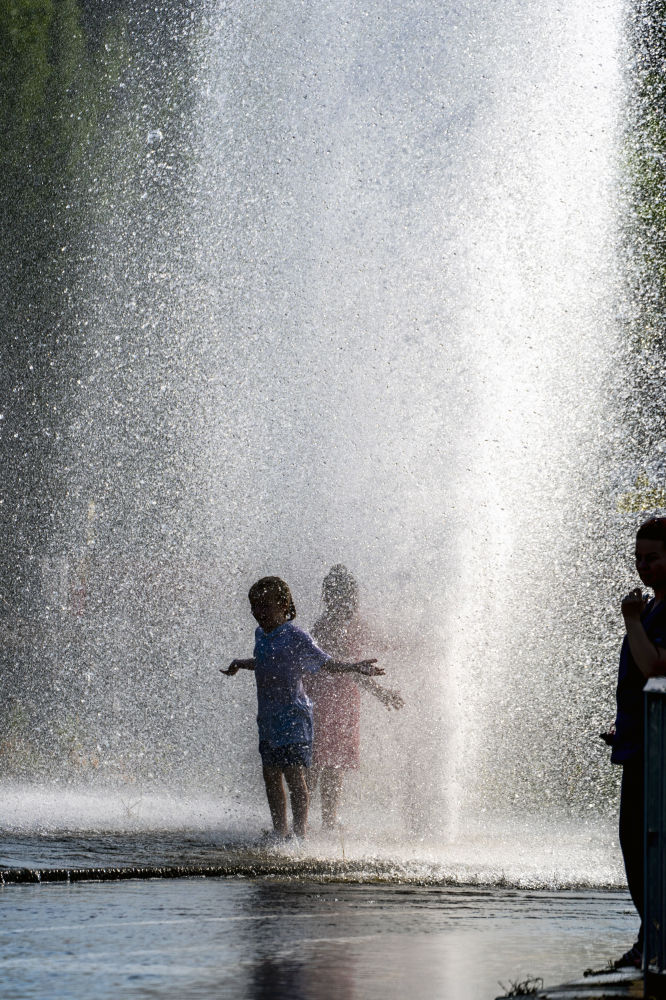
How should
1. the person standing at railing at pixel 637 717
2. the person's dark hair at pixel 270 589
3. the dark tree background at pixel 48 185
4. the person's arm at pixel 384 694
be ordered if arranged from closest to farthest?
the person standing at railing at pixel 637 717
the person's dark hair at pixel 270 589
the person's arm at pixel 384 694
the dark tree background at pixel 48 185

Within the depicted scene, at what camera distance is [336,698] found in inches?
467

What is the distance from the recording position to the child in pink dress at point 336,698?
11.8 m

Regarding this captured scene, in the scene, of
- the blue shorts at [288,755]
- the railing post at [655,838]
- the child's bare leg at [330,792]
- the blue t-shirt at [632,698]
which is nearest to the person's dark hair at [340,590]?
the child's bare leg at [330,792]

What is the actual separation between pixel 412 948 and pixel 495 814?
7.31 metres

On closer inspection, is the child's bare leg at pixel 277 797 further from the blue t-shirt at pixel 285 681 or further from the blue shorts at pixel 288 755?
the blue t-shirt at pixel 285 681

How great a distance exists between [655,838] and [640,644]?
727 mm

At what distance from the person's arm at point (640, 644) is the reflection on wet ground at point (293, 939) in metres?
1.06

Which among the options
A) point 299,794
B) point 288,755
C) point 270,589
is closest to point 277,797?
point 299,794

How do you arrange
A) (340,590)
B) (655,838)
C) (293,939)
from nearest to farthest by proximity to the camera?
1. (655,838)
2. (293,939)
3. (340,590)

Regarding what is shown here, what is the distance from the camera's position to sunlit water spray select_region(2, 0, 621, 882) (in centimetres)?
1457

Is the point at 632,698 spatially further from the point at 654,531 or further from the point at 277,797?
the point at 277,797

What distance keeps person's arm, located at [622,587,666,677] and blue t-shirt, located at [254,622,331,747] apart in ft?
16.2

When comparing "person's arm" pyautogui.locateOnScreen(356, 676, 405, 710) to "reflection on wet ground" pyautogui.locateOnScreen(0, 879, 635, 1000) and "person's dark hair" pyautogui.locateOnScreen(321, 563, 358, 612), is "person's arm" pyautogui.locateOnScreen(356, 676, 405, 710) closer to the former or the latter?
"person's dark hair" pyautogui.locateOnScreen(321, 563, 358, 612)

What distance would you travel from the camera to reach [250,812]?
562 inches
